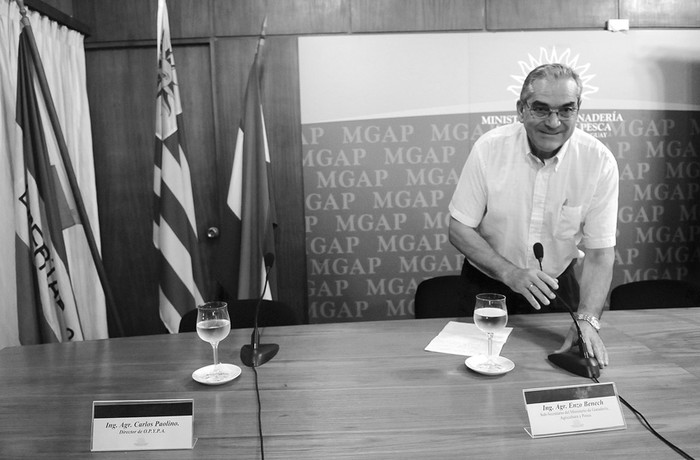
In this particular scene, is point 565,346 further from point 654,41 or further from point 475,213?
point 654,41

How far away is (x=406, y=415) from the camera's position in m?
1.18

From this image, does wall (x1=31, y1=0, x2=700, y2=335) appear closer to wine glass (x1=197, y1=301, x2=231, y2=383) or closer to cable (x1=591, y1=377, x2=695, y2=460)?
wine glass (x1=197, y1=301, x2=231, y2=383)

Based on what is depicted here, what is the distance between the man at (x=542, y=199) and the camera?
184cm

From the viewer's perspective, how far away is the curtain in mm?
2461

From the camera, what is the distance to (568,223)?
6.73ft

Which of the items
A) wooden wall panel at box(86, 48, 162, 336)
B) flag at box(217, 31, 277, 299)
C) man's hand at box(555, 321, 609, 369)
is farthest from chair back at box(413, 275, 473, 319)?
wooden wall panel at box(86, 48, 162, 336)

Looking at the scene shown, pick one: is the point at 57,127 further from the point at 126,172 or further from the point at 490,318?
the point at 490,318

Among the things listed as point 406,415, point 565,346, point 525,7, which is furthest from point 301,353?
point 525,7

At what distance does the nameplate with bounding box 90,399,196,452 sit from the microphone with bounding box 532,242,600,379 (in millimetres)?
916

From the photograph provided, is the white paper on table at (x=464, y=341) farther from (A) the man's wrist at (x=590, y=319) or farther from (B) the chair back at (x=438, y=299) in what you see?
(B) the chair back at (x=438, y=299)

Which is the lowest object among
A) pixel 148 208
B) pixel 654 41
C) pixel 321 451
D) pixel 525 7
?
pixel 321 451

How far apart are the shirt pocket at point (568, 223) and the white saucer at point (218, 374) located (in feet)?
4.26

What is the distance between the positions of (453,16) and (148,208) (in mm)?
2196

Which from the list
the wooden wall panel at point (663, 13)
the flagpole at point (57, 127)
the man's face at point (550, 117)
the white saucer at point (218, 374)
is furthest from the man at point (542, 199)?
the wooden wall panel at point (663, 13)
